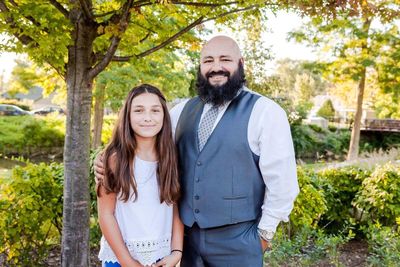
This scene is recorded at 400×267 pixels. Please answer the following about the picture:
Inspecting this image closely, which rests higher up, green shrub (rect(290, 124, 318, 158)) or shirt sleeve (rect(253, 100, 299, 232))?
green shrub (rect(290, 124, 318, 158))

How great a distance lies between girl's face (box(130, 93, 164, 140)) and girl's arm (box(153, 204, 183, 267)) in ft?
1.39

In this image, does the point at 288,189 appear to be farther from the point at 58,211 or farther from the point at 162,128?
the point at 58,211

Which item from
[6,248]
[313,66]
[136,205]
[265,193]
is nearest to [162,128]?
[136,205]

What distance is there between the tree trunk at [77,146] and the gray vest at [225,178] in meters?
1.41

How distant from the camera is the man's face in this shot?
2240mm

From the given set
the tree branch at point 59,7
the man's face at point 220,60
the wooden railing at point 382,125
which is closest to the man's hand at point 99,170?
the man's face at point 220,60

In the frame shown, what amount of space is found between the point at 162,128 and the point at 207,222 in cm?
53

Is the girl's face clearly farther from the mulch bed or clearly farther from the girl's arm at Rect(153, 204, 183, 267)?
the mulch bed

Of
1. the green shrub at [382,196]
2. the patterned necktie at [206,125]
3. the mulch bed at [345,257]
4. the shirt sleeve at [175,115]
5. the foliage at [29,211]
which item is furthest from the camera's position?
the green shrub at [382,196]

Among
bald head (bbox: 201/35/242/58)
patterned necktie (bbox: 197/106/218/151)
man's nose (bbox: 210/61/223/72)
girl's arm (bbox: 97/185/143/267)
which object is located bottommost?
girl's arm (bbox: 97/185/143/267)

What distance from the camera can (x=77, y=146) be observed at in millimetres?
3277

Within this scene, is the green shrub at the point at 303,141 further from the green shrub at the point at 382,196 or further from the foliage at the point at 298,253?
the foliage at the point at 298,253

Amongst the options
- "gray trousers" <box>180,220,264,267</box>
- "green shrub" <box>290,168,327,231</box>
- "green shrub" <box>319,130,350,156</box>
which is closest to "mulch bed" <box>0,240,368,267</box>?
"green shrub" <box>290,168,327,231</box>

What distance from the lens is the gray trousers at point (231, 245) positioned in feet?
6.99
